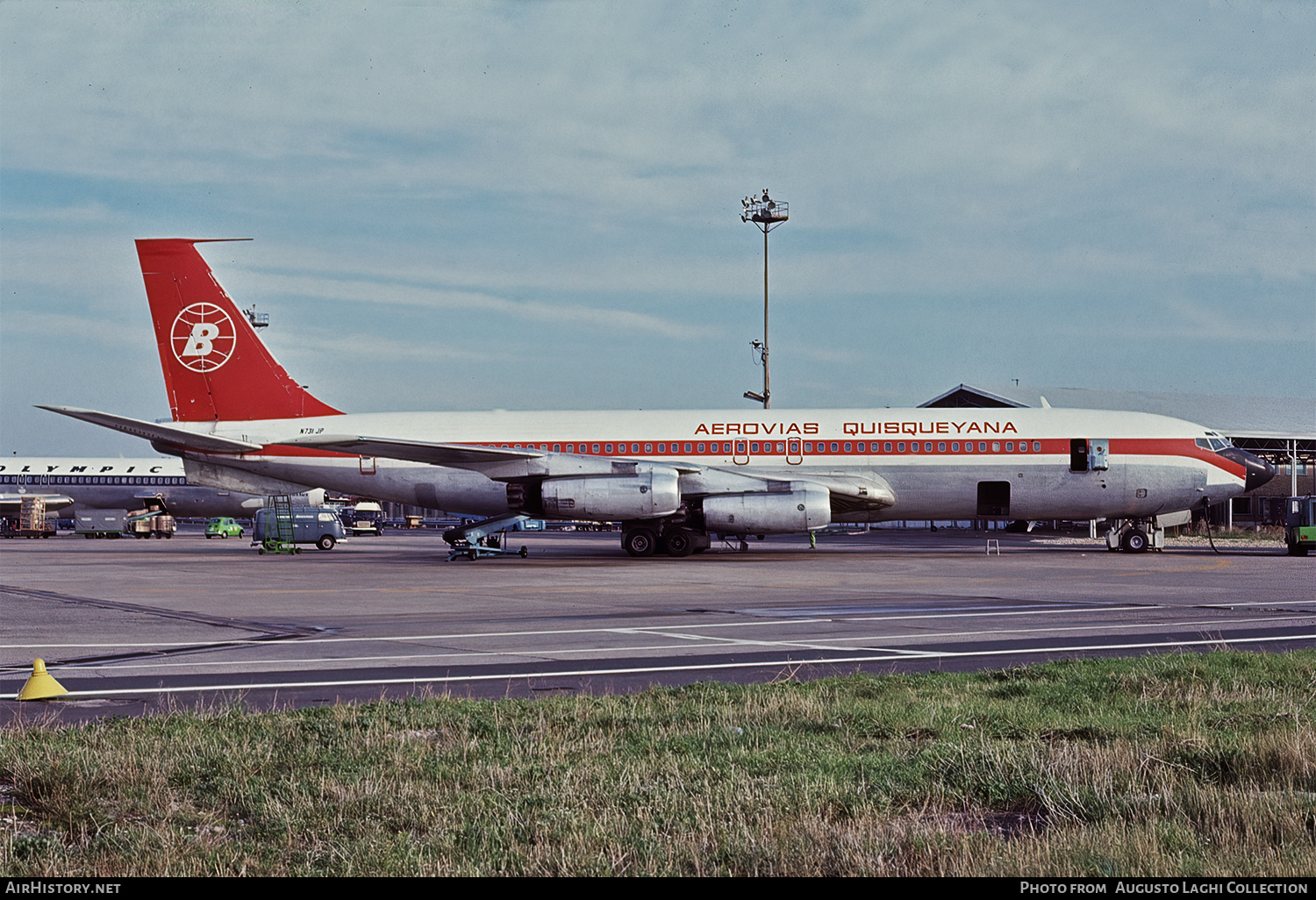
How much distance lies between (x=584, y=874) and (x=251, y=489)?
117 ft

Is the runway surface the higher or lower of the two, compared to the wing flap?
lower

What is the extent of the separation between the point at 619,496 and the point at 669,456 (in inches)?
132

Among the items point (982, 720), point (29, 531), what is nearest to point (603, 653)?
point (982, 720)

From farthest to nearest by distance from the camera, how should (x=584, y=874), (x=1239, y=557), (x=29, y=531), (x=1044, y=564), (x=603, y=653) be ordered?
(x=29, y=531) → (x=1239, y=557) → (x=1044, y=564) → (x=603, y=653) → (x=584, y=874)

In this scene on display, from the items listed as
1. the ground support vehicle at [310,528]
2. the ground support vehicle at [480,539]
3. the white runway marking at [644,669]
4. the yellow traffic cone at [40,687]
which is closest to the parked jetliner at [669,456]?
the ground support vehicle at [480,539]

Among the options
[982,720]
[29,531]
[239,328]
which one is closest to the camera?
[982,720]

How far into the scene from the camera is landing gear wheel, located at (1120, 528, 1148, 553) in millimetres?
37031

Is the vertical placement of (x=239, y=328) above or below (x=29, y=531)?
above

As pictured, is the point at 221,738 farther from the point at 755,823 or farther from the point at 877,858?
the point at 877,858

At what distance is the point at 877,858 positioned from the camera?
4863 mm

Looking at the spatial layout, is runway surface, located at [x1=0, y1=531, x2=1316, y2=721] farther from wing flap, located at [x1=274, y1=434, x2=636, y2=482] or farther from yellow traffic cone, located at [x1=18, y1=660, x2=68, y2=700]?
wing flap, located at [x1=274, y1=434, x2=636, y2=482]

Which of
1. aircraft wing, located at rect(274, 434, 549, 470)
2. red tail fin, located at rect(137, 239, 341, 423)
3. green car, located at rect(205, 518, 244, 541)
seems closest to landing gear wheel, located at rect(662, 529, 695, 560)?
aircraft wing, located at rect(274, 434, 549, 470)

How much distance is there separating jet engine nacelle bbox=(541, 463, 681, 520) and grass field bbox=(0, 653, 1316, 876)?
931 inches

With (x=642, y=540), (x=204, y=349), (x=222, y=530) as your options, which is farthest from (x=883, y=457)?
(x=222, y=530)
